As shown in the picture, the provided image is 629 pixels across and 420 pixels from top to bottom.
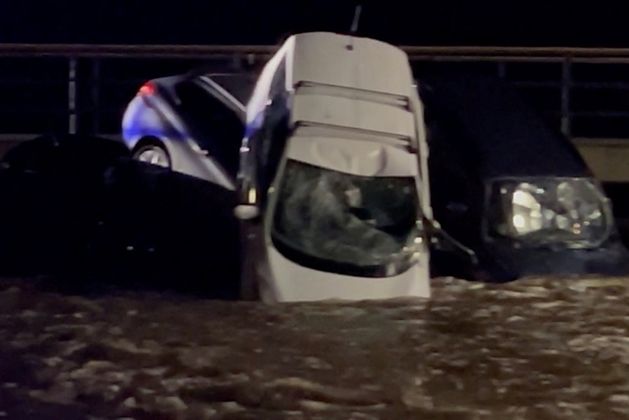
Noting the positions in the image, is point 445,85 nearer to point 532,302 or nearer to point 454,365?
point 532,302

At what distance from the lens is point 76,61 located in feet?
43.2

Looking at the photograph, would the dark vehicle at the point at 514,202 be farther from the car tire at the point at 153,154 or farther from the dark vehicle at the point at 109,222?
the car tire at the point at 153,154

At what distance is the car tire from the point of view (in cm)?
1094

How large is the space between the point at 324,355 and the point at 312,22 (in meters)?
16.1

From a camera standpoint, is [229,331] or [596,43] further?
[596,43]

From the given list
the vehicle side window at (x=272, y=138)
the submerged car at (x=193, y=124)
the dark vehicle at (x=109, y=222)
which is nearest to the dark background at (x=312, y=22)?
the submerged car at (x=193, y=124)

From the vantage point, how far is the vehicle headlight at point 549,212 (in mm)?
9328

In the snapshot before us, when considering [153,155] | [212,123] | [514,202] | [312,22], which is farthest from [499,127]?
[312,22]

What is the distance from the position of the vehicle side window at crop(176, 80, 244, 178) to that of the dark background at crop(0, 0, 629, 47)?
1152 cm

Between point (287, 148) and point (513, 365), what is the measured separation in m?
2.07

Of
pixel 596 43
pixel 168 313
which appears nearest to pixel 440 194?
pixel 168 313

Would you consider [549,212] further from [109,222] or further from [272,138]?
[109,222]

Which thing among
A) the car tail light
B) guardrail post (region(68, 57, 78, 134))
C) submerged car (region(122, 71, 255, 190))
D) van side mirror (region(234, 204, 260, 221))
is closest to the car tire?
submerged car (region(122, 71, 255, 190))

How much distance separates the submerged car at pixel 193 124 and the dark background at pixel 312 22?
37.1 feet
